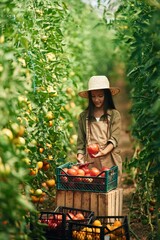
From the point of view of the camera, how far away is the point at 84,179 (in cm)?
423

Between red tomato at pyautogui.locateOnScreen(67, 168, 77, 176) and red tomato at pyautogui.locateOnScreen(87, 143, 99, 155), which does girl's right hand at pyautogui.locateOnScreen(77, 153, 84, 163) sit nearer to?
red tomato at pyautogui.locateOnScreen(87, 143, 99, 155)

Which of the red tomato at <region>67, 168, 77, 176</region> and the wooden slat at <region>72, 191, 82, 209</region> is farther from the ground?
the red tomato at <region>67, 168, 77, 176</region>

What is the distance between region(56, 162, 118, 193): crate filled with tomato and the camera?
13.7 feet

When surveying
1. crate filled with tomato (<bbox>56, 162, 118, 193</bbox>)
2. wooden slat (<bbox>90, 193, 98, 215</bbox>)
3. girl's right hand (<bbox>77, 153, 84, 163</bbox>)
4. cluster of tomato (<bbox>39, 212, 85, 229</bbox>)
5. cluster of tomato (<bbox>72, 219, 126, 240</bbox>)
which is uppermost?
girl's right hand (<bbox>77, 153, 84, 163</bbox>)

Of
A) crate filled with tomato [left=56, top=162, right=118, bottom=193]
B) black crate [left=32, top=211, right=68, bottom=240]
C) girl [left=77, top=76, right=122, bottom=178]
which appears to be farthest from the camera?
girl [left=77, top=76, right=122, bottom=178]

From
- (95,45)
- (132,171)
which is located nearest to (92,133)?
(132,171)

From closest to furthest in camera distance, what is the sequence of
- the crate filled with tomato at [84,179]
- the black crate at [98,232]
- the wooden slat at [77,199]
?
the black crate at [98,232] → the crate filled with tomato at [84,179] → the wooden slat at [77,199]

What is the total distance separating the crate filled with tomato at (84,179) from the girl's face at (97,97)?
24.5 inches

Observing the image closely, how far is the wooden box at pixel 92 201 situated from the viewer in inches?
165

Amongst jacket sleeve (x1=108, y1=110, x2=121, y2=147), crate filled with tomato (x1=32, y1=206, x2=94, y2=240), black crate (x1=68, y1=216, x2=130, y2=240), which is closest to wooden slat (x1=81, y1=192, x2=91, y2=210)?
crate filled with tomato (x1=32, y1=206, x2=94, y2=240)

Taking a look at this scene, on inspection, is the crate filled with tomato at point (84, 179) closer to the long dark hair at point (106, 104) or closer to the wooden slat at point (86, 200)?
the wooden slat at point (86, 200)

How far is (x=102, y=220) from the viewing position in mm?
4301

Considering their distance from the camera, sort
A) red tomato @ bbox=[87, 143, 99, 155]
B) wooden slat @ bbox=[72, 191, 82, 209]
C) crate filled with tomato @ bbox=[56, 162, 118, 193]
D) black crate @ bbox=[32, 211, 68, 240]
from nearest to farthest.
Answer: black crate @ bbox=[32, 211, 68, 240], crate filled with tomato @ bbox=[56, 162, 118, 193], wooden slat @ bbox=[72, 191, 82, 209], red tomato @ bbox=[87, 143, 99, 155]

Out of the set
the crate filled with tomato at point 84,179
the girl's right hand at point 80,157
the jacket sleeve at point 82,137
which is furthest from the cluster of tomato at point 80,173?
the jacket sleeve at point 82,137
